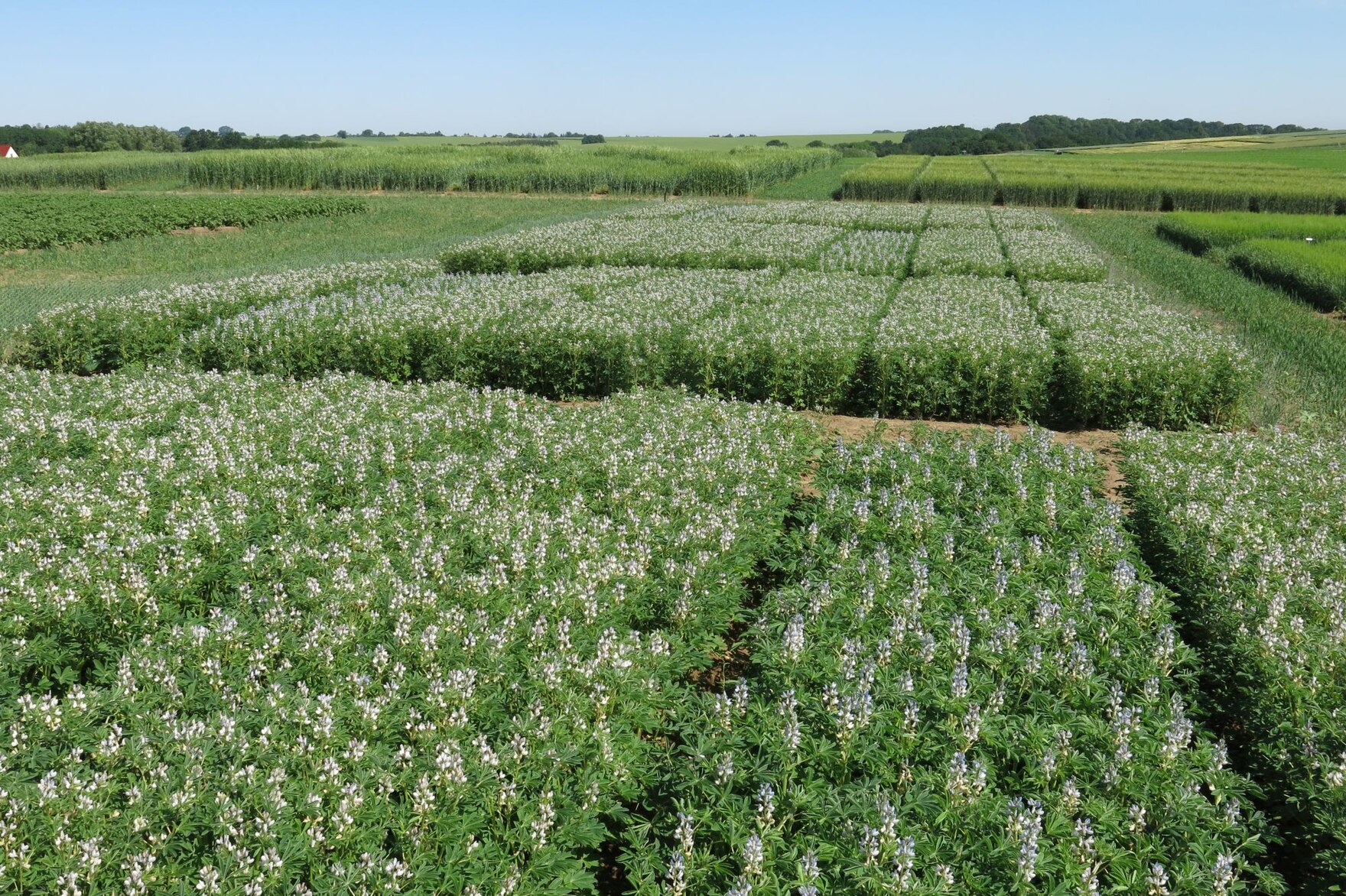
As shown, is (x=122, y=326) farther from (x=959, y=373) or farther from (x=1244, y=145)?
(x=1244, y=145)

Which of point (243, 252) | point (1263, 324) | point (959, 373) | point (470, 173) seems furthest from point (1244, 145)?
point (243, 252)

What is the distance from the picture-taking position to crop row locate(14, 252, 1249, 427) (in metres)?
13.7

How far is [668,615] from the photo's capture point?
5926 millimetres

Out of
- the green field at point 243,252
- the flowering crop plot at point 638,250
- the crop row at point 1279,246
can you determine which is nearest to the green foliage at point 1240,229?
the crop row at point 1279,246

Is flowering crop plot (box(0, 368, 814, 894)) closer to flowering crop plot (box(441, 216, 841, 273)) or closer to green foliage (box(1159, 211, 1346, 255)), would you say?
flowering crop plot (box(441, 216, 841, 273))

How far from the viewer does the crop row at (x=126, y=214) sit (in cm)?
3144

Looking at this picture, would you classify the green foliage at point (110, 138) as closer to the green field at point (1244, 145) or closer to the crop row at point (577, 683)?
the crop row at point (577, 683)

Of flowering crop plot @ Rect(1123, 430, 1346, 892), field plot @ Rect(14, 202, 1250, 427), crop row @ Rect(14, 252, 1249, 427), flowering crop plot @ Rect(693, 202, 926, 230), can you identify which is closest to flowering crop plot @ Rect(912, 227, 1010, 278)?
field plot @ Rect(14, 202, 1250, 427)

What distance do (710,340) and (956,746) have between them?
10.6 metres

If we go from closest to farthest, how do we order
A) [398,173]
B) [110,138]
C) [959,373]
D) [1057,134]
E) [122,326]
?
[959,373]
[122,326]
[398,173]
[110,138]
[1057,134]

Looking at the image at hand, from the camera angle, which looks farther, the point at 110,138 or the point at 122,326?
the point at 110,138

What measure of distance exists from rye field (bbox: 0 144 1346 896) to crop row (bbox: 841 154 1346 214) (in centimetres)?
3904

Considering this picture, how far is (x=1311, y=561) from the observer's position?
6.74 m

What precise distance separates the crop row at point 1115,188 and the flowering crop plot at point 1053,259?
24.4m
